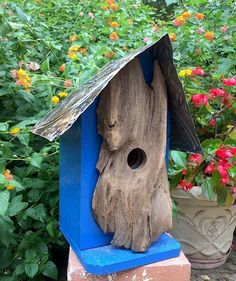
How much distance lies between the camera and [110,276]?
136 cm

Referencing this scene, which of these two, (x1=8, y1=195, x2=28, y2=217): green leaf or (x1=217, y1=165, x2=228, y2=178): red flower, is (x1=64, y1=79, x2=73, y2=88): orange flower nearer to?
(x1=8, y1=195, x2=28, y2=217): green leaf

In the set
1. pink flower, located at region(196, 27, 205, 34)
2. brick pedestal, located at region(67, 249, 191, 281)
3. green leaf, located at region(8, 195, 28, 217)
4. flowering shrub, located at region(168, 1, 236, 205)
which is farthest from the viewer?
pink flower, located at region(196, 27, 205, 34)

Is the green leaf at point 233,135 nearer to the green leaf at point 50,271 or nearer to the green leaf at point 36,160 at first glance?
the green leaf at point 36,160

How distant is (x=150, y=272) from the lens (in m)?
1.38

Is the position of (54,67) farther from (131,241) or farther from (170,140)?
(131,241)

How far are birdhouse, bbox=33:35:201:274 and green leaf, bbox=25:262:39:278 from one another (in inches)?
15.3

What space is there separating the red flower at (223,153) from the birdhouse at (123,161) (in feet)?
1.09

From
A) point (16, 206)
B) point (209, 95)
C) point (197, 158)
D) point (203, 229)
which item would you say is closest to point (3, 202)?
point (16, 206)

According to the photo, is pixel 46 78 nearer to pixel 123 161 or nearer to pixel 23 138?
pixel 23 138

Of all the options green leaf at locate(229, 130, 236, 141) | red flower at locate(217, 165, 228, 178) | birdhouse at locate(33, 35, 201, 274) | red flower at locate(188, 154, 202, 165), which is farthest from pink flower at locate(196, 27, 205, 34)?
→ birdhouse at locate(33, 35, 201, 274)

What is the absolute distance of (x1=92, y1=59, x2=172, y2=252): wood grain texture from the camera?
124 cm

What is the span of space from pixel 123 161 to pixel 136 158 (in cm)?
11

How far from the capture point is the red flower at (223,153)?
1.70m

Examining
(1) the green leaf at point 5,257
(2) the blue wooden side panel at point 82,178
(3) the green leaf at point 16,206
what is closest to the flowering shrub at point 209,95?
(2) the blue wooden side panel at point 82,178
